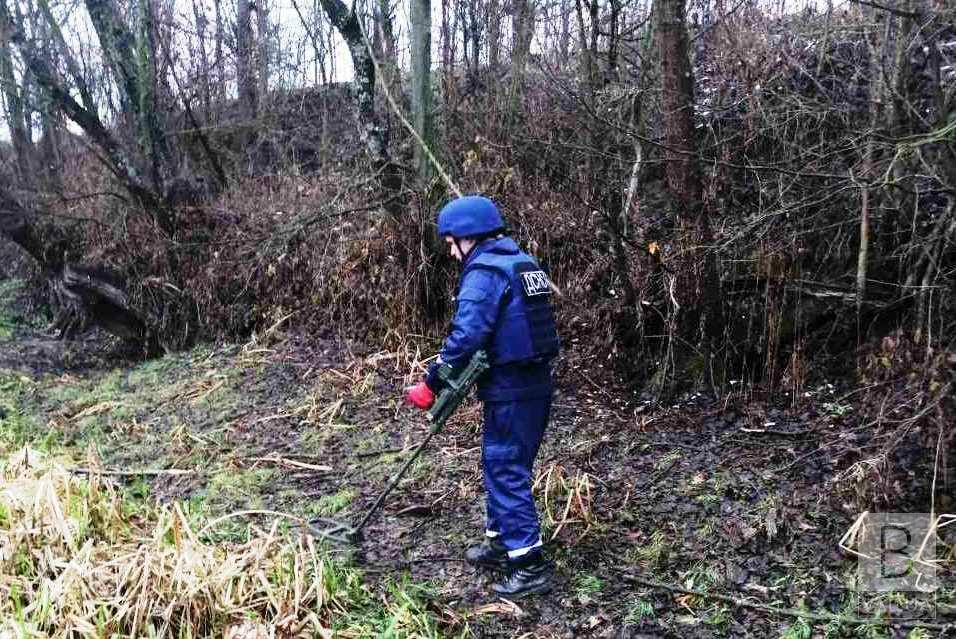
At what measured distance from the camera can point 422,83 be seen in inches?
313

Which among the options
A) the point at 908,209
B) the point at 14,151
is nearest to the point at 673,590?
the point at 908,209

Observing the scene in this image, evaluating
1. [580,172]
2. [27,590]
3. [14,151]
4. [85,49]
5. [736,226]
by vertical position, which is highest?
[85,49]

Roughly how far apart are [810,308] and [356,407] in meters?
3.89

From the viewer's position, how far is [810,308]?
582cm

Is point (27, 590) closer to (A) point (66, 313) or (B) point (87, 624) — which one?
(B) point (87, 624)

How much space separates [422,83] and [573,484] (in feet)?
16.0

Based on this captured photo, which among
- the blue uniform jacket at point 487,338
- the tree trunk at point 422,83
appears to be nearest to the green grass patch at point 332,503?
the blue uniform jacket at point 487,338

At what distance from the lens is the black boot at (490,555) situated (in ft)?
13.7

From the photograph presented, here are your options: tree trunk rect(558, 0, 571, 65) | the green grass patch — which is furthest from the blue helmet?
tree trunk rect(558, 0, 571, 65)

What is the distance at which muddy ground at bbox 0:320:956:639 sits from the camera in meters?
3.78

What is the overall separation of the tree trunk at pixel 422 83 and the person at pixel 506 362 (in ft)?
13.6

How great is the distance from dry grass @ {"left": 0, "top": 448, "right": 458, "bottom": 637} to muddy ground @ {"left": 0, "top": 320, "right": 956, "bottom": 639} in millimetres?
372

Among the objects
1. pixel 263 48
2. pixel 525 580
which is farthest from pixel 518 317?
pixel 263 48

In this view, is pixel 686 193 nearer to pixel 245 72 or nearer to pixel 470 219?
pixel 470 219
